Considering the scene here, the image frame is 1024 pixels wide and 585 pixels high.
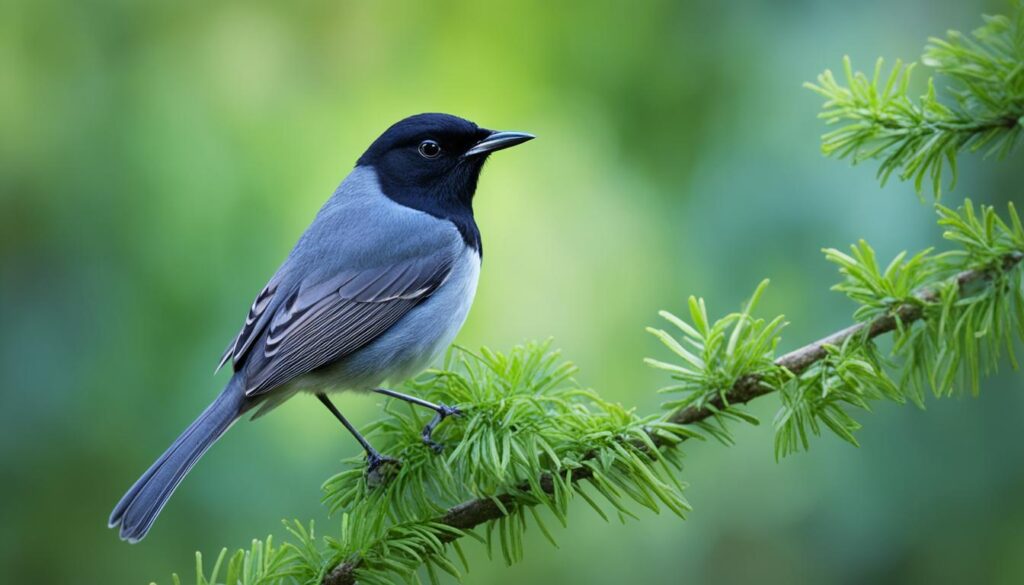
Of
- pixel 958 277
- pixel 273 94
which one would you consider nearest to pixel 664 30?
pixel 273 94

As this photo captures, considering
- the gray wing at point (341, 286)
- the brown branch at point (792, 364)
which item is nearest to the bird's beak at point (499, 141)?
the gray wing at point (341, 286)

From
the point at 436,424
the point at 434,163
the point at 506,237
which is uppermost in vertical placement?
the point at 434,163

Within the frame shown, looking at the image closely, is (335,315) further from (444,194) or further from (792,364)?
(792,364)

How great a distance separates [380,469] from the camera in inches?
91.7

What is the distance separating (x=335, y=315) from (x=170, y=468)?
28.5 inches

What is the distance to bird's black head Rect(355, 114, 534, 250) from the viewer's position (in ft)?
11.4

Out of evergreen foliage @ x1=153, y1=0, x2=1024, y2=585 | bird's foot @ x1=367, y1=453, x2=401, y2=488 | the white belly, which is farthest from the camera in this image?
the white belly

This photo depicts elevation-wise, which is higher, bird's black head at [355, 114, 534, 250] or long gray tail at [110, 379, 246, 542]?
bird's black head at [355, 114, 534, 250]

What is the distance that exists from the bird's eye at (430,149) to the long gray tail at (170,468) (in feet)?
3.53

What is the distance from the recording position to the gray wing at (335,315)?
9.73ft

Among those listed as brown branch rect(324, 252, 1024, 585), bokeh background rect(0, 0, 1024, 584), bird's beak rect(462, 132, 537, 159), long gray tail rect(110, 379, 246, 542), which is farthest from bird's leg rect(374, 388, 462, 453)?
bird's beak rect(462, 132, 537, 159)

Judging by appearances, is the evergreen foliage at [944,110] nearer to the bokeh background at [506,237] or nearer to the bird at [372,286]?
the bokeh background at [506,237]

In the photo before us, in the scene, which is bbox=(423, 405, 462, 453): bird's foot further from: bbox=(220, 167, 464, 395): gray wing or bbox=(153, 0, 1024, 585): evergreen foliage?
bbox=(220, 167, 464, 395): gray wing

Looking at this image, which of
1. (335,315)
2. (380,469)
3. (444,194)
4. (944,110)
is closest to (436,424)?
(380,469)
